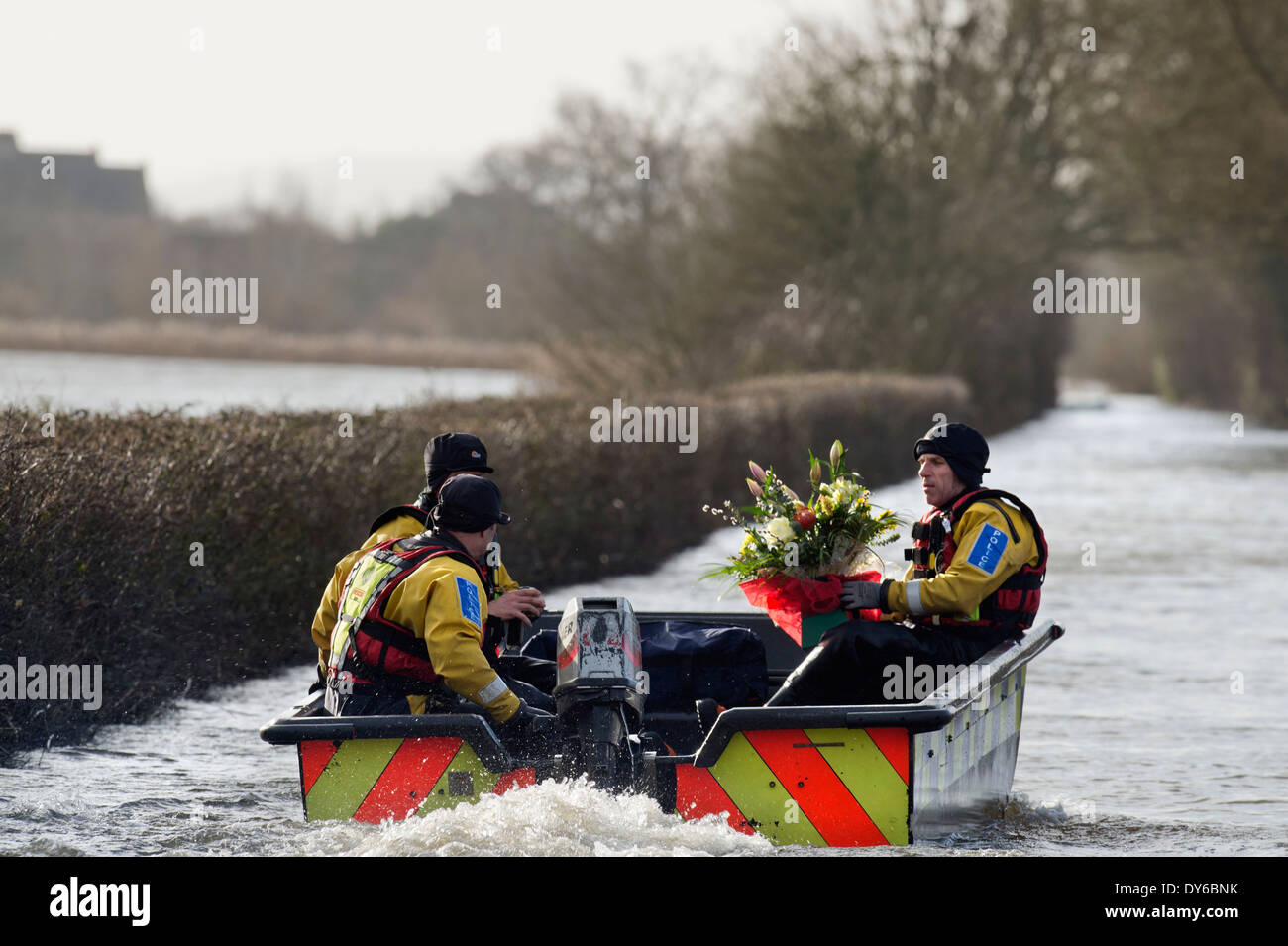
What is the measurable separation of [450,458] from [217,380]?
36.0m

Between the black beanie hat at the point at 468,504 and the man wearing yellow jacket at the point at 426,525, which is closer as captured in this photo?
the black beanie hat at the point at 468,504

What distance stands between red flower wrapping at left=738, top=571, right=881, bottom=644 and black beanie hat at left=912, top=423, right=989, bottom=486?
61 centimetres

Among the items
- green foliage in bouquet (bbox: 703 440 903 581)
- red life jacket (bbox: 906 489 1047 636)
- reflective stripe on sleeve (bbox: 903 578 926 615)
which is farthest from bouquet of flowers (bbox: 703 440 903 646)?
reflective stripe on sleeve (bbox: 903 578 926 615)

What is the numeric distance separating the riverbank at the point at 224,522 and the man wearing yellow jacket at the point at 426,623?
8.51 feet

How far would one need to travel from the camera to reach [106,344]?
50375mm

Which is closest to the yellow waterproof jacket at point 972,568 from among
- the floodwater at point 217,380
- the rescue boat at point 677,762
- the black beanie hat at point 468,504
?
the rescue boat at point 677,762

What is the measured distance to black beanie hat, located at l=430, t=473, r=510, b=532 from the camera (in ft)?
22.1

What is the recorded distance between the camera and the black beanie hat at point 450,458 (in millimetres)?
7379

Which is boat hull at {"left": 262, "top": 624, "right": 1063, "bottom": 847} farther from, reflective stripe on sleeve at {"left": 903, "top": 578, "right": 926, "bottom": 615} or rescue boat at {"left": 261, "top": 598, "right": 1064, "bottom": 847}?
reflective stripe on sleeve at {"left": 903, "top": 578, "right": 926, "bottom": 615}

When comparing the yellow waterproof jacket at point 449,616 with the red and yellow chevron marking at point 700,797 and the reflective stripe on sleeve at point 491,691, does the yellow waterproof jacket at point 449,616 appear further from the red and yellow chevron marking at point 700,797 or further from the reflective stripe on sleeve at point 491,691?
the red and yellow chevron marking at point 700,797
